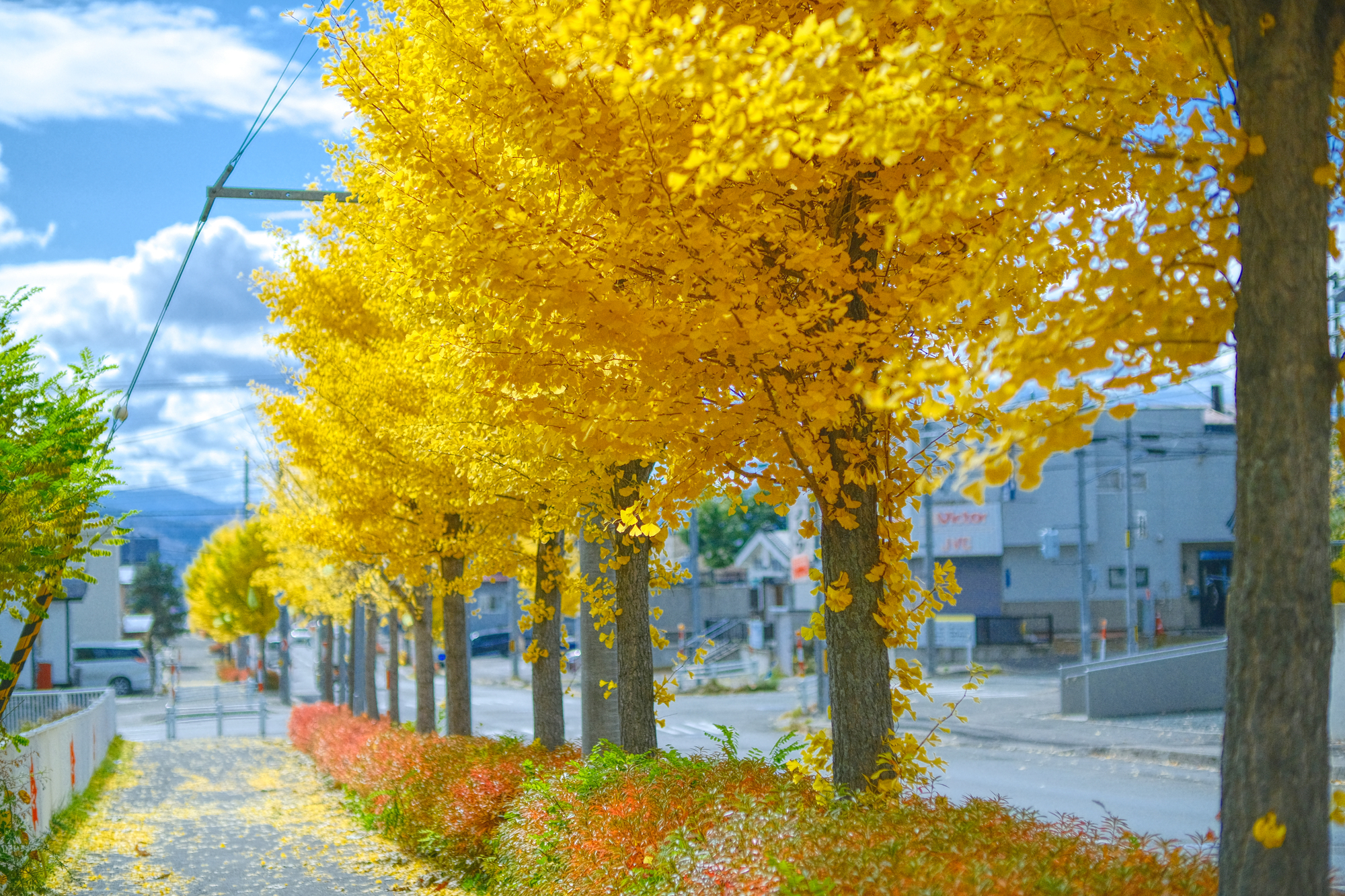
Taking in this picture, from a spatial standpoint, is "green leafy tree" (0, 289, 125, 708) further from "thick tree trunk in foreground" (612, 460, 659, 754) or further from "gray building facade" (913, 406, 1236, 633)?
"gray building facade" (913, 406, 1236, 633)

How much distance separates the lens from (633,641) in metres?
8.88

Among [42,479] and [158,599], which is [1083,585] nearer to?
[42,479]

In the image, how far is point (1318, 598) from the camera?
11.5 ft

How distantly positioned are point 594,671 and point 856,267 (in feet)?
18.5

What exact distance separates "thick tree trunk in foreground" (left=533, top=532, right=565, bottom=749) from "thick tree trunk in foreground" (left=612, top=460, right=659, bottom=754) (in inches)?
89.9

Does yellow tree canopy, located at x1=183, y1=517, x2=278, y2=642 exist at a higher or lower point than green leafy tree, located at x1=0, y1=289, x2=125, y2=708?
lower

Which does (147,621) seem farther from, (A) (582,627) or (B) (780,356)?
(B) (780,356)

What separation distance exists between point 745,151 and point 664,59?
1.82 ft

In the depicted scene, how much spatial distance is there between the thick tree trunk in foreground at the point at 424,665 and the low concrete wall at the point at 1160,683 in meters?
12.0

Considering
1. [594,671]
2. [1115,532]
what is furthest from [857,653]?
[1115,532]

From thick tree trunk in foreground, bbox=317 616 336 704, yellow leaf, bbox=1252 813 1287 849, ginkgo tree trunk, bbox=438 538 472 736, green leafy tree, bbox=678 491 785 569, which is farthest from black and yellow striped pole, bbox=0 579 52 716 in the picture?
green leafy tree, bbox=678 491 785 569

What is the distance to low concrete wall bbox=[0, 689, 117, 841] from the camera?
11203mm

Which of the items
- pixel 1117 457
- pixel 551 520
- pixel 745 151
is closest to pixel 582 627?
pixel 551 520

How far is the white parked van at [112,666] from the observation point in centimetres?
4644
